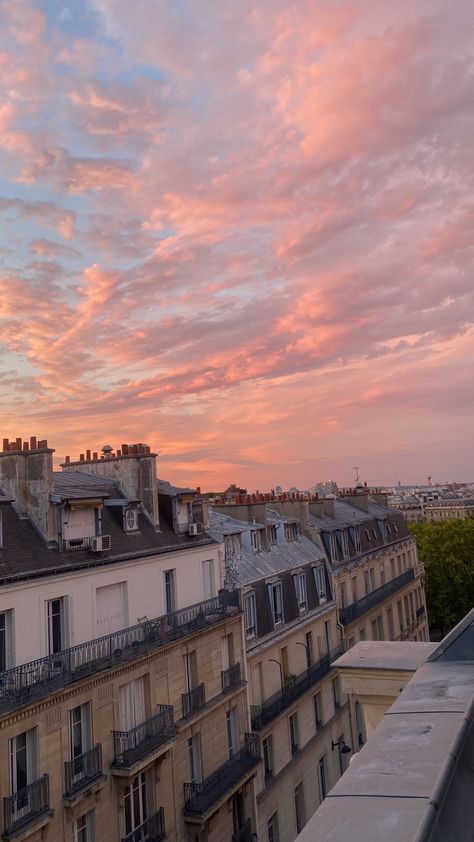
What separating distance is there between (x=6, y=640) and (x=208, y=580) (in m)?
11.2

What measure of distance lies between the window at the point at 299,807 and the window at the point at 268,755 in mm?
2850

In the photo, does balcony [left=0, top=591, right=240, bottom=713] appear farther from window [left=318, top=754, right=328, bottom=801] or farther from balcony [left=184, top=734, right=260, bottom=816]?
window [left=318, top=754, right=328, bottom=801]

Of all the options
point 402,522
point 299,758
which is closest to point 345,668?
point 299,758

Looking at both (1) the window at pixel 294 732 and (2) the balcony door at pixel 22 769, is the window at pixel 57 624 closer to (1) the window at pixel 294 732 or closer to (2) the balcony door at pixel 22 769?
(2) the balcony door at pixel 22 769

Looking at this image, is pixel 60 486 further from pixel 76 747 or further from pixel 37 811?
pixel 37 811

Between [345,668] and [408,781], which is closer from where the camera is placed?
[408,781]

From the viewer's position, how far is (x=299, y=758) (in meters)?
30.2

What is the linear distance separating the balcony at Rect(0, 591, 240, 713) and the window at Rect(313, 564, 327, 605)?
1137cm

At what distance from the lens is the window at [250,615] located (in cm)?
2878

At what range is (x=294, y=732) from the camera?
30.8 meters

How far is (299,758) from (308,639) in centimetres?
580

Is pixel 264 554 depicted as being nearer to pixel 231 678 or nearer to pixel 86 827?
pixel 231 678

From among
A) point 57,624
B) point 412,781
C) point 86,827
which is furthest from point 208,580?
point 412,781

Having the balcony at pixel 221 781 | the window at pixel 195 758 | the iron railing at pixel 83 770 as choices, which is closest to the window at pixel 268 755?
the balcony at pixel 221 781
